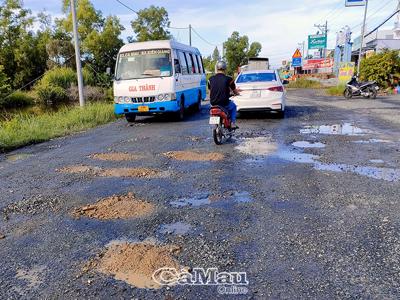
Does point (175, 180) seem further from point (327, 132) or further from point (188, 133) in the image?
point (327, 132)

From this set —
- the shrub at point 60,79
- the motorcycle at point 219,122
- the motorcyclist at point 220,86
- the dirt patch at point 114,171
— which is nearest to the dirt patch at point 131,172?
the dirt patch at point 114,171

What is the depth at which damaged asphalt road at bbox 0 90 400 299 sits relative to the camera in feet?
9.07

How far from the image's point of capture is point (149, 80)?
452 inches

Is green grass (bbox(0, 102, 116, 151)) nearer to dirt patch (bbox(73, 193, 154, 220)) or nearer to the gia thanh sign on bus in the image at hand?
dirt patch (bbox(73, 193, 154, 220))

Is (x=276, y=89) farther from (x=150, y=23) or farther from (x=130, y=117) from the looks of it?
(x=150, y=23)

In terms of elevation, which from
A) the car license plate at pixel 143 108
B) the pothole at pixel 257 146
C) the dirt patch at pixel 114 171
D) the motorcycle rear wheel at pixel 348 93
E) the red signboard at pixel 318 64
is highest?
the red signboard at pixel 318 64

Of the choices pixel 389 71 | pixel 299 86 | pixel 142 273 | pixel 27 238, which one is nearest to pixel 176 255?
pixel 142 273

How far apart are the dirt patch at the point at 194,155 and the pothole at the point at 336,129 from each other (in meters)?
3.40

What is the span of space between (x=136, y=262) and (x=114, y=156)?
4.43 metres

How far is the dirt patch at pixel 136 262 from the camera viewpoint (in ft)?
9.22

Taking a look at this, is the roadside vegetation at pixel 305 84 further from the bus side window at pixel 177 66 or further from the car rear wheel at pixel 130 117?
the car rear wheel at pixel 130 117

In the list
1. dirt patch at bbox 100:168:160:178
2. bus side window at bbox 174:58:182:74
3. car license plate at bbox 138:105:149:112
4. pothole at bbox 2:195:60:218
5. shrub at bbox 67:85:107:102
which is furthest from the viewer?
shrub at bbox 67:85:107:102

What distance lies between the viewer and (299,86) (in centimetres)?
3838

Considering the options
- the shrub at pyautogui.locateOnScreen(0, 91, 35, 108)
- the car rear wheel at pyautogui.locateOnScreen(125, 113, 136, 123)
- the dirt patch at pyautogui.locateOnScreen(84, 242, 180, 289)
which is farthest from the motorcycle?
the shrub at pyautogui.locateOnScreen(0, 91, 35, 108)
